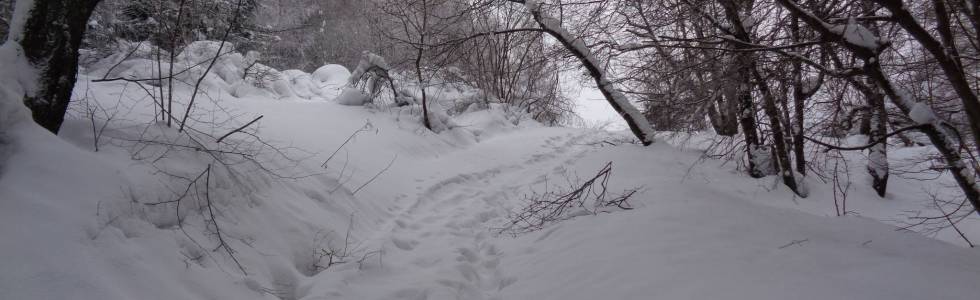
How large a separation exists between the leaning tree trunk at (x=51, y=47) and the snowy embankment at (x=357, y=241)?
0.23 metres

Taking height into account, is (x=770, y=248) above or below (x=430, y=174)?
above

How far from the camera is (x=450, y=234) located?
4062 millimetres

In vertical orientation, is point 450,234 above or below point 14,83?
below

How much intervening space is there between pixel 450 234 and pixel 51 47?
3.06m

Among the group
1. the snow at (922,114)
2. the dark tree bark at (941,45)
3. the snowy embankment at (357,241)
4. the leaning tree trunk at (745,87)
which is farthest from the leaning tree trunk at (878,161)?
the snowy embankment at (357,241)

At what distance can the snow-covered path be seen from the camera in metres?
2.93

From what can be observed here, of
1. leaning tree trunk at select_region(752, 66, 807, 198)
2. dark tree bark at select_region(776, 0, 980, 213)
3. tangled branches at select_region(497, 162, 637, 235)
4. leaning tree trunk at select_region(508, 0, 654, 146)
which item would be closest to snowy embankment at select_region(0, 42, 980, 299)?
tangled branches at select_region(497, 162, 637, 235)

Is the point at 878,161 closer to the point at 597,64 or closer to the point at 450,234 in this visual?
the point at 597,64

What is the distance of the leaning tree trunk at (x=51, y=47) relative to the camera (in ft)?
8.42

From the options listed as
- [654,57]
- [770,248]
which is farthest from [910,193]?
[770,248]

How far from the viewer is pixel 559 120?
1909 cm

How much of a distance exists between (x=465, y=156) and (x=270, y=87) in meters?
5.08

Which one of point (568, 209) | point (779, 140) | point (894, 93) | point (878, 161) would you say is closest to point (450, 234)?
point (568, 209)

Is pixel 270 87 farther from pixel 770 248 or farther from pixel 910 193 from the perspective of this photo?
pixel 910 193
